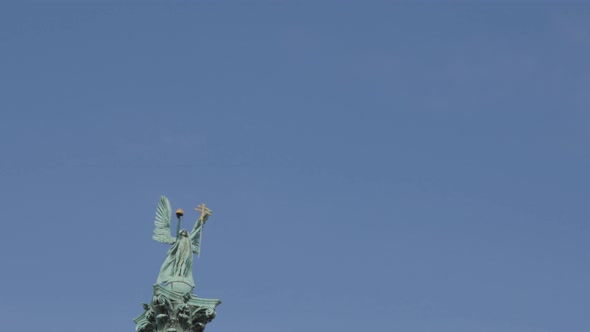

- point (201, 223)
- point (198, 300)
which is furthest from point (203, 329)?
point (201, 223)

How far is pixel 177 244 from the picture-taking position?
6862 centimetres

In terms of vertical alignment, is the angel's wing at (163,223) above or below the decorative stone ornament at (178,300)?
above

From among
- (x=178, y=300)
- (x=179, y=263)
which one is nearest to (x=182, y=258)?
(x=179, y=263)

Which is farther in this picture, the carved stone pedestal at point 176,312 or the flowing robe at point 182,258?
the flowing robe at point 182,258

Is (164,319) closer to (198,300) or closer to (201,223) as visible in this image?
(198,300)

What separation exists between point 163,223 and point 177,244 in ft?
7.18

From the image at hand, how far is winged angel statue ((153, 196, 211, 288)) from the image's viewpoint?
6688cm

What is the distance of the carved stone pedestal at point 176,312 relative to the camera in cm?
6444

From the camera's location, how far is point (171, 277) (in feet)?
218

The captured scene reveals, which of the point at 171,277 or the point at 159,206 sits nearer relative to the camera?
the point at 171,277

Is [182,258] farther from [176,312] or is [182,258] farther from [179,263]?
[176,312]

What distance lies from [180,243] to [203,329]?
5.24 m

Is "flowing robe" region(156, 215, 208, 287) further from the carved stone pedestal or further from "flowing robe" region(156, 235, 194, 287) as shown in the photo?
the carved stone pedestal

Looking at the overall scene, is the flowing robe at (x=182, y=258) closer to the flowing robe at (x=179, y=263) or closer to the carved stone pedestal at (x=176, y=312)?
the flowing robe at (x=179, y=263)
